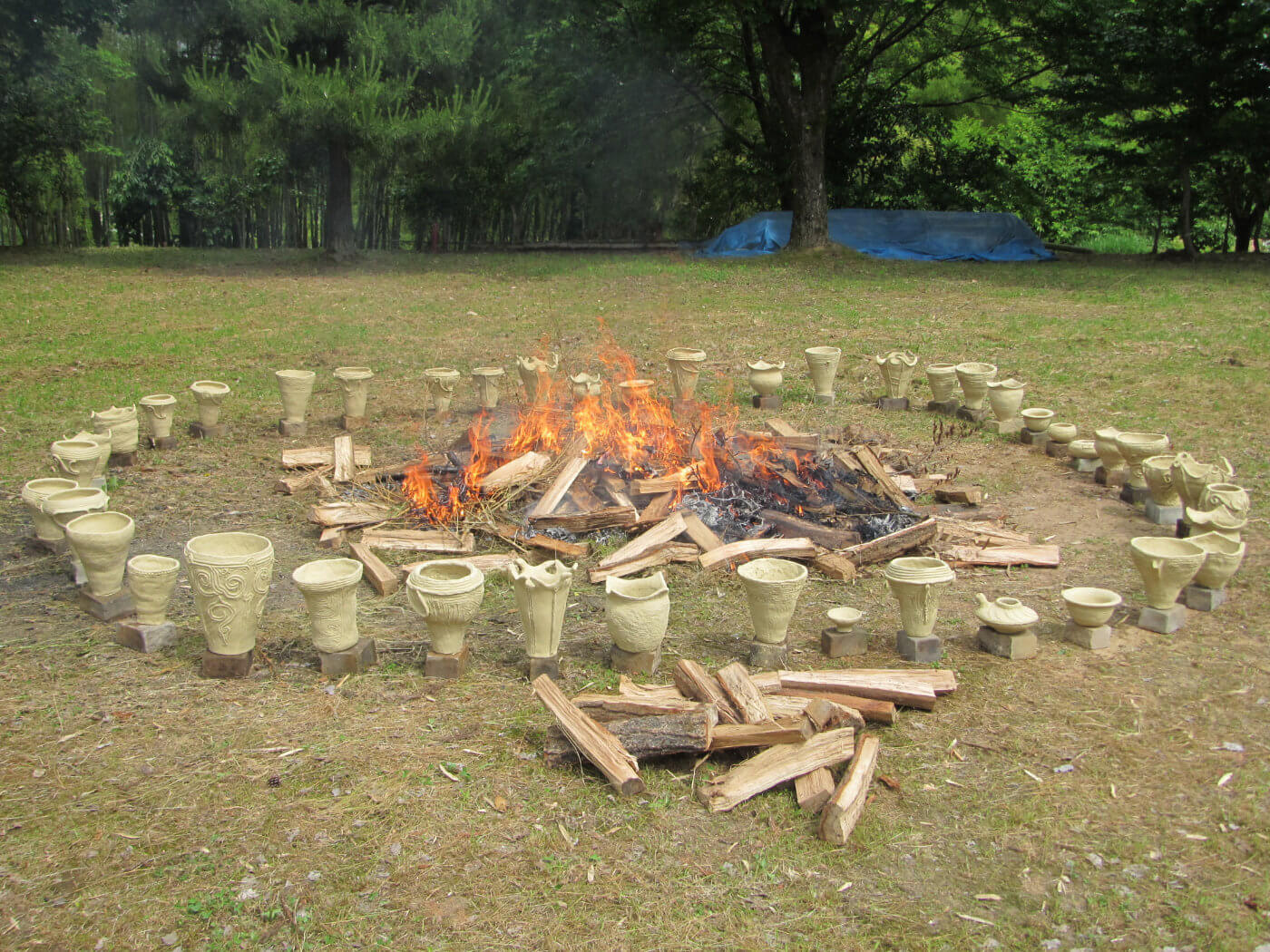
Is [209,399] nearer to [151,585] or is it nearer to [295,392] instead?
[295,392]

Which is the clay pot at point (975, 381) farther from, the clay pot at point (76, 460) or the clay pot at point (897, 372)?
the clay pot at point (76, 460)

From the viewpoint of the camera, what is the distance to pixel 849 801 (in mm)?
3670

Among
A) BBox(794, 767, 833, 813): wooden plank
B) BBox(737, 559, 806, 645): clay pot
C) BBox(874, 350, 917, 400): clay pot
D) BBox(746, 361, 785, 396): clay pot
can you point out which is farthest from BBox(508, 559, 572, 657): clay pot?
BBox(874, 350, 917, 400): clay pot

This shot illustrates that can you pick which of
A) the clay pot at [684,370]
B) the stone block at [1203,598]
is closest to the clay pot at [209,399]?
the clay pot at [684,370]

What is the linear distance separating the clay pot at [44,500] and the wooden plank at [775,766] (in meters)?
4.48

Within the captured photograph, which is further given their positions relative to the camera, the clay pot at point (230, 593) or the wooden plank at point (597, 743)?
the clay pot at point (230, 593)

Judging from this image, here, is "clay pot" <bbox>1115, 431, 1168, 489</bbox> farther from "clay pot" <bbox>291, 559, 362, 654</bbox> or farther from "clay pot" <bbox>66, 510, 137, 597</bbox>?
"clay pot" <bbox>66, 510, 137, 597</bbox>

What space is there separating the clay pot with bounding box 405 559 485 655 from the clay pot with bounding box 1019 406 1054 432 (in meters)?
5.59

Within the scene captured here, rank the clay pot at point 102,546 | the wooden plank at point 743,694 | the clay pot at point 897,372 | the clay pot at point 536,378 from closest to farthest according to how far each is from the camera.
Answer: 1. the wooden plank at point 743,694
2. the clay pot at point 102,546
3. the clay pot at point 536,378
4. the clay pot at point 897,372

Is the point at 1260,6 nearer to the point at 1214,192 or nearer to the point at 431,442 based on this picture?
the point at 1214,192

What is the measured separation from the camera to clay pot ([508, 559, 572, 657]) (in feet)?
15.3

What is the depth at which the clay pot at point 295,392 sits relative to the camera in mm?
8539

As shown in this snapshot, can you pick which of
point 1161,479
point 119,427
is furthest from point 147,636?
point 1161,479

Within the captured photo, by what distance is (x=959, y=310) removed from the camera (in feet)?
46.0
